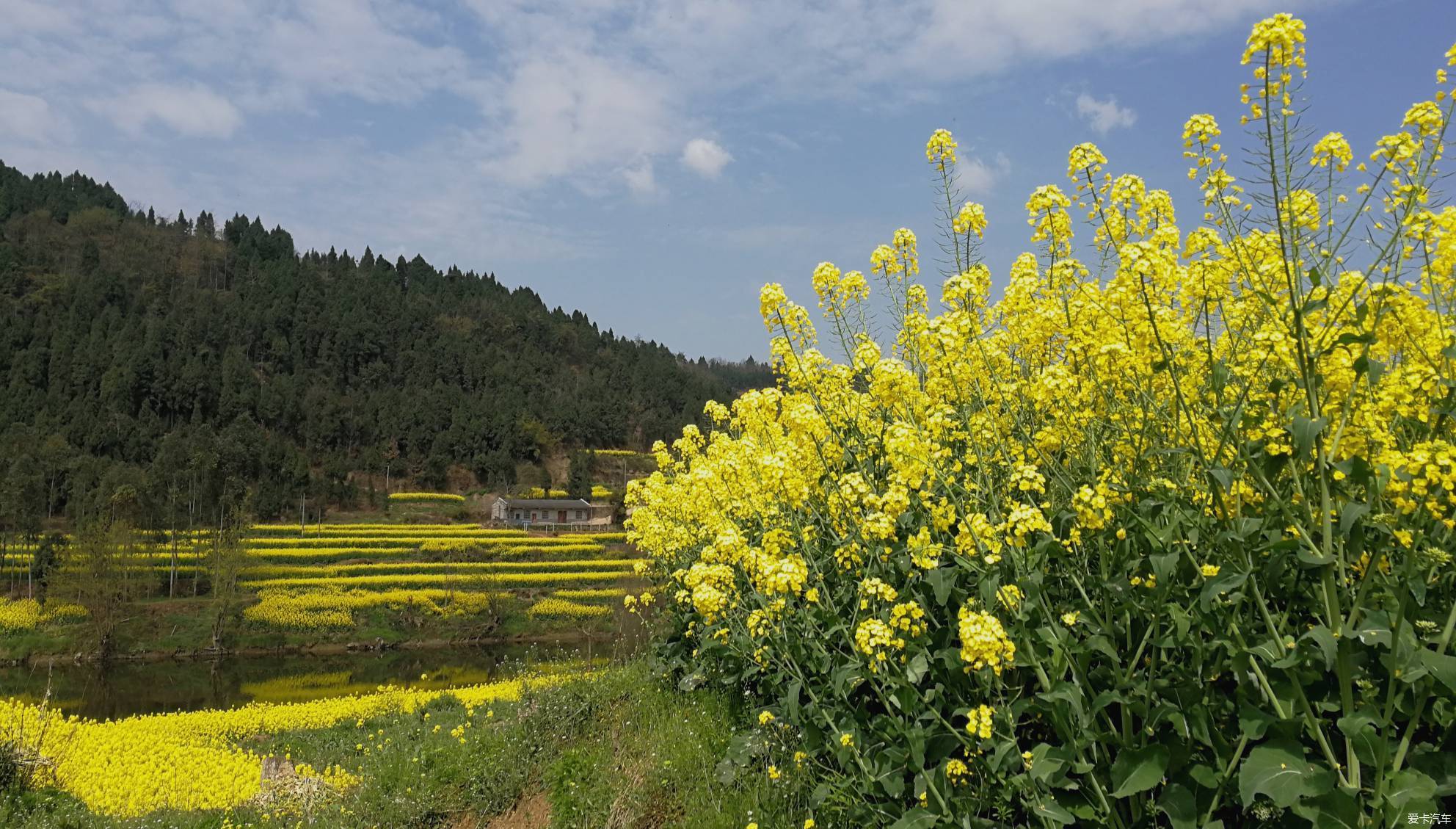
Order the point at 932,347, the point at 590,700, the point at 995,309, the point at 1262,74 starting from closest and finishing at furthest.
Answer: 1. the point at 1262,74
2. the point at 932,347
3. the point at 995,309
4. the point at 590,700

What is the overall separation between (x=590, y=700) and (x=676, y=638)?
3.43ft

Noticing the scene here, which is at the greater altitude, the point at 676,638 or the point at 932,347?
the point at 932,347

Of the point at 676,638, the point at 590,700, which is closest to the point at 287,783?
the point at 590,700

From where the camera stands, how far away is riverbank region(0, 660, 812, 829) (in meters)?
5.59

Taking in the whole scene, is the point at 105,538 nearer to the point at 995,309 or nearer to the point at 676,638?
the point at 676,638

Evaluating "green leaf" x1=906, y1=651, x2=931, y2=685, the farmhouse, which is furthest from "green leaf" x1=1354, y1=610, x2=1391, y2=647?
the farmhouse

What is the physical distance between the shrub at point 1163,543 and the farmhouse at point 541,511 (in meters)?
75.7

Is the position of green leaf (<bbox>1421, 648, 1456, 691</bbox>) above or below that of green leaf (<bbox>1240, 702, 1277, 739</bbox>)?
above

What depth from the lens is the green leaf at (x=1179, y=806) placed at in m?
2.60

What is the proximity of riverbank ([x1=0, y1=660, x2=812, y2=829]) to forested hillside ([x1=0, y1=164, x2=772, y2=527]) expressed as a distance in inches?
1921

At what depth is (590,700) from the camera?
27.1ft

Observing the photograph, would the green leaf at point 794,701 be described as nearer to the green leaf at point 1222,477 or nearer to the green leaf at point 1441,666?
the green leaf at point 1222,477

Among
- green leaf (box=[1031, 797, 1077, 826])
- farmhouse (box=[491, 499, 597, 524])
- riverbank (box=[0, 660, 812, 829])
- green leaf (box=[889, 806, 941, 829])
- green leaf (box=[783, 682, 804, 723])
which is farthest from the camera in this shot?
farmhouse (box=[491, 499, 597, 524])

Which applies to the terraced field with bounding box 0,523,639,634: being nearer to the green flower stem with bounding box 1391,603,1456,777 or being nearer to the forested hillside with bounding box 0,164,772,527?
the forested hillside with bounding box 0,164,772,527
